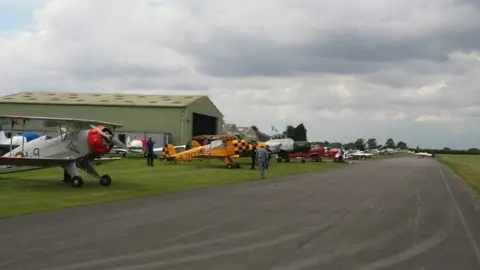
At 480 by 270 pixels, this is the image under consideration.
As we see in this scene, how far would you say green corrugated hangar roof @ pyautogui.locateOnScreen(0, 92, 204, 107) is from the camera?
6331cm

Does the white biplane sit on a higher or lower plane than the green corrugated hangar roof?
lower

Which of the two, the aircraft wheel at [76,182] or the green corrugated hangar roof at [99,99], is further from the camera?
the green corrugated hangar roof at [99,99]

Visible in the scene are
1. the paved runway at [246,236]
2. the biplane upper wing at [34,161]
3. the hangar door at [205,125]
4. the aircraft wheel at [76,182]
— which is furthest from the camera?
the hangar door at [205,125]

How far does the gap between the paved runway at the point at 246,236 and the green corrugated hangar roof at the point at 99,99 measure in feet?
159

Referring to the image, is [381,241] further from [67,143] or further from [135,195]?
[67,143]

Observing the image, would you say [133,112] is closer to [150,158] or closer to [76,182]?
[150,158]

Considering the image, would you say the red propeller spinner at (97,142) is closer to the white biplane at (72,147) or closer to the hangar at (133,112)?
the white biplane at (72,147)

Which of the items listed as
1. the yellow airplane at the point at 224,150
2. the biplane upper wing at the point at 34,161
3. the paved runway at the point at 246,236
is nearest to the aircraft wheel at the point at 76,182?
the biplane upper wing at the point at 34,161

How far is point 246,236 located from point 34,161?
1279cm

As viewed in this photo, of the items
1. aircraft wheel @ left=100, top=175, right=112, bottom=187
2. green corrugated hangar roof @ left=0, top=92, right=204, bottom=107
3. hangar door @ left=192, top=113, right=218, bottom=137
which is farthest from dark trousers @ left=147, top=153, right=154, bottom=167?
hangar door @ left=192, top=113, right=218, bottom=137

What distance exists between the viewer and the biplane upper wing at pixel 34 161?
19.5m

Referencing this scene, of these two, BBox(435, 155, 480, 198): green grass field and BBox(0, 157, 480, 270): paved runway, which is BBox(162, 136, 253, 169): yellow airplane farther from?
BBox(0, 157, 480, 270): paved runway

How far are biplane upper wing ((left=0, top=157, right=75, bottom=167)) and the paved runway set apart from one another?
592 centimetres

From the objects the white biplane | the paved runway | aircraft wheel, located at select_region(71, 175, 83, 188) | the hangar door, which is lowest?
the paved runway
